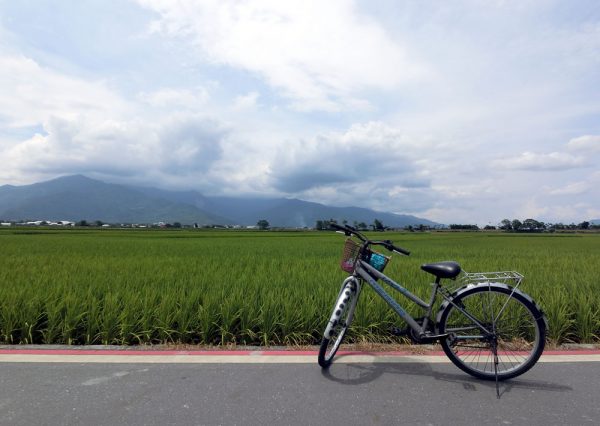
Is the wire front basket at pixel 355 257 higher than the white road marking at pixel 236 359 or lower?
higher

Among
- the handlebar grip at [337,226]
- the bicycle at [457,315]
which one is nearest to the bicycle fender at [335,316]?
the bicycle at [457,315]

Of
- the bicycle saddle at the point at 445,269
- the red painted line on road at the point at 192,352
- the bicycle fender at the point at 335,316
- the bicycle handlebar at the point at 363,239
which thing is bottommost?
the red painted line on road at the point at 192,352

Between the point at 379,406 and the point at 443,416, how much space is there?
43 cm

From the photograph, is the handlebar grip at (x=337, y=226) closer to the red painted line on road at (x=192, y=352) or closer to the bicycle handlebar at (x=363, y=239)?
the bicycle handlebar at (x=363, y=239)

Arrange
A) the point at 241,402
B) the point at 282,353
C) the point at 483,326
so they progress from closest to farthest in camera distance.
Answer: the point at 241,402 → the point at 483,326 → the point at 282,353

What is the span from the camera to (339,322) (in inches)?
123

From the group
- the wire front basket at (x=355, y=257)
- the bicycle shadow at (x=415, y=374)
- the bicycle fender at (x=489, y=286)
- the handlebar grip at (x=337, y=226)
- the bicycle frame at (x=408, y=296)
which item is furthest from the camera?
the handlebar grip at (x=337, y=226)

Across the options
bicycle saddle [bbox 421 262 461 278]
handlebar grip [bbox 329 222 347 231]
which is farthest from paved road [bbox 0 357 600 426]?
handlebar grip [bbox 329 222 347 231]

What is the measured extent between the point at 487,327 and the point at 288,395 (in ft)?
6.19

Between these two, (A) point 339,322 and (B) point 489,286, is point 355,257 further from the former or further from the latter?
(B) point 489,286

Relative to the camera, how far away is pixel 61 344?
3.69m

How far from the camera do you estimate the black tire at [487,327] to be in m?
2.92

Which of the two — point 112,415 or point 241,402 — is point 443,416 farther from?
point 112,415

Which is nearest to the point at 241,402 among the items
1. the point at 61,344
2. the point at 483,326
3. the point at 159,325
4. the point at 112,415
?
the point at 112,415
